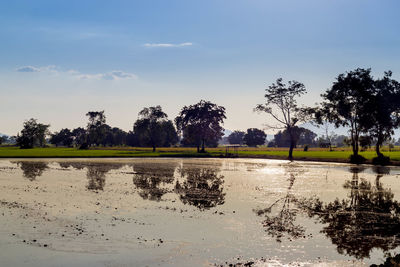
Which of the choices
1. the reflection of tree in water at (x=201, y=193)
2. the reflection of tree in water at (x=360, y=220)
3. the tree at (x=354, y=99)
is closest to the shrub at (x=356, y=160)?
the tree at (x=354, y=99)

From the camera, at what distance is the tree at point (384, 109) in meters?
76.4

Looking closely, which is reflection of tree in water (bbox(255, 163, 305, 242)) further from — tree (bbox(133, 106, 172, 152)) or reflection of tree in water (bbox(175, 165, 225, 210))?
tree (bbox(133, 106, 172, 152))

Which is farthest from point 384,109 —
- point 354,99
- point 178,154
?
point 178,154

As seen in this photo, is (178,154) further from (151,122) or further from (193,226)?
(193,226)

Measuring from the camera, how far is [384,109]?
76688mm

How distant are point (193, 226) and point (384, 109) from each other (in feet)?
228

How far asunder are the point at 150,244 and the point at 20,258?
479 centimetres

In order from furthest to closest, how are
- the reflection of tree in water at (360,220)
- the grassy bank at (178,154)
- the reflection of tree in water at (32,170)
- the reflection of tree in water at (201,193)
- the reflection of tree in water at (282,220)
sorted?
A: the grassy bank at (178,154) → the reflection of tree in water at (32,170) → the reflection of tree in water at (201,193) → the reflection of tree in water at (282,220) → the reflection of tree in water at (360,220)

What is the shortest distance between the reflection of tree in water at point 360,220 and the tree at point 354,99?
48.1 metres

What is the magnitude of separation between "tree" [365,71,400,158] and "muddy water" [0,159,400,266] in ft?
161

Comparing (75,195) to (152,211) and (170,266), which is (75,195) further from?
(170,266)

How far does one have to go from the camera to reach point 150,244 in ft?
51.0

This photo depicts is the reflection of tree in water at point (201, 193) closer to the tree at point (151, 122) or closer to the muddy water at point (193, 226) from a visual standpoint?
the muddy water at point (193, 226)

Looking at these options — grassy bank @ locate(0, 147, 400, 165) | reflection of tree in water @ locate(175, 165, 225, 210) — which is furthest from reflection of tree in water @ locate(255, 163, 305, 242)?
grassy bank @ locate(0, 147, 400, 165)
